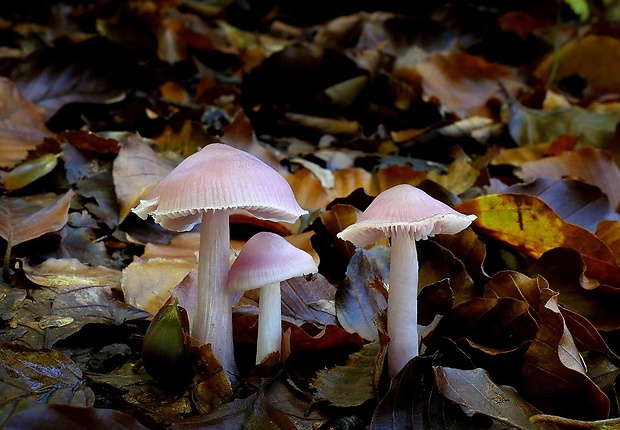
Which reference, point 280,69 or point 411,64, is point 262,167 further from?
point 411,64

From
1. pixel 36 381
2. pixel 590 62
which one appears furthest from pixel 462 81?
pixel 36 381

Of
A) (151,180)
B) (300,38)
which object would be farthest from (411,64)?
(151,180)

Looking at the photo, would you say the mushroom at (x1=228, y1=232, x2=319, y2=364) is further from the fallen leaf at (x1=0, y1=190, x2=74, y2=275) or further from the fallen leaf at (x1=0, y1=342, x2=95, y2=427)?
the fallen leaf at (x1=0, y1=190, x2=74, y2=275)

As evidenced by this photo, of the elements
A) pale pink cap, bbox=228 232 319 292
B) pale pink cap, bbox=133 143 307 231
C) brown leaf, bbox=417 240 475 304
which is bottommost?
brown leaf, bbox=417 240 475 304

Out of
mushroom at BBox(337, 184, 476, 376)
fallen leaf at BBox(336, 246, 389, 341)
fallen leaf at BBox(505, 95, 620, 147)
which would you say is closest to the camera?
mushroom at BBox(337, 184, 476, 376)

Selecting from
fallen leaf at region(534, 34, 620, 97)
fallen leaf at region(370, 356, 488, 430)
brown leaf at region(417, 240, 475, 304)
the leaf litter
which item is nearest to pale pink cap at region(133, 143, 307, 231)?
the leaf litter

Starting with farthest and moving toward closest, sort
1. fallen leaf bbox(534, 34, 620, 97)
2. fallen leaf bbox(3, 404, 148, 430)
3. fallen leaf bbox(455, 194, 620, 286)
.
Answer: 1. fallen leaf bbox(534, 34, 620, 97)
2. fallen leaf bbox(455, 194, 620, 286)
3. fallen leaf bbox(3, 404, 148, 430)
